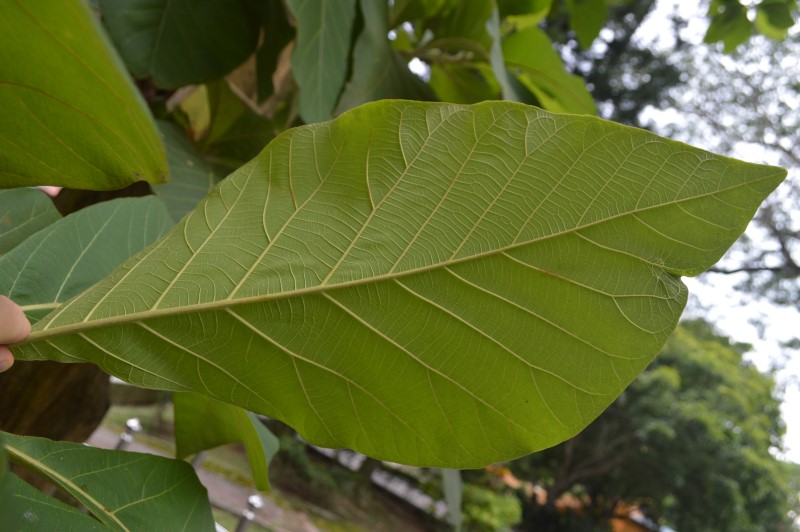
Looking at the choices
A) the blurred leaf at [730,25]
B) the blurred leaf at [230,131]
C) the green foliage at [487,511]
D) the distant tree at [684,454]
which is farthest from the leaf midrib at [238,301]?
the distant tree at [684,454]

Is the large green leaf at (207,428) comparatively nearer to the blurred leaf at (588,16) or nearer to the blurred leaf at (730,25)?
the blurred leaf at (588,16)

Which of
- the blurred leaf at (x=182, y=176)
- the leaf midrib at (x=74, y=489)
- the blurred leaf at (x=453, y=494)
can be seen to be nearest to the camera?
the leaf midrib at (x=74, y=489)

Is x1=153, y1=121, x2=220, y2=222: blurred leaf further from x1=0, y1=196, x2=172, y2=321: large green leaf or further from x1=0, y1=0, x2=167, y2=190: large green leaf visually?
x1=0, y1=0, x2=167, y2=190: large green leaf

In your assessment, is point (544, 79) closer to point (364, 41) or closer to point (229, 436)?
point (364, 41)

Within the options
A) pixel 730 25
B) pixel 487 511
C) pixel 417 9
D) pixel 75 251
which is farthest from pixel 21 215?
pixel 487 511

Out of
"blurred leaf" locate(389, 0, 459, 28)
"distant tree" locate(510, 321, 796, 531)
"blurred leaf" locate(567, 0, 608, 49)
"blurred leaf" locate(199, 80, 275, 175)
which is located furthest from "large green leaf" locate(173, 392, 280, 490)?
"distant tree" locate(510, 321, 796, 531)

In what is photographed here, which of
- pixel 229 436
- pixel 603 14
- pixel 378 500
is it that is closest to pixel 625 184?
pixel 229 436

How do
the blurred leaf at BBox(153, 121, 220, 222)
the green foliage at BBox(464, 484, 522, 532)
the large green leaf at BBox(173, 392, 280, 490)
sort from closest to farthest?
the large green leaf at BBox(173, 392, 280, 490) < the blurred leaf at BBox(153, 121, 220, 222) < the green foliage at BBox(464, 484, 522, 532)
